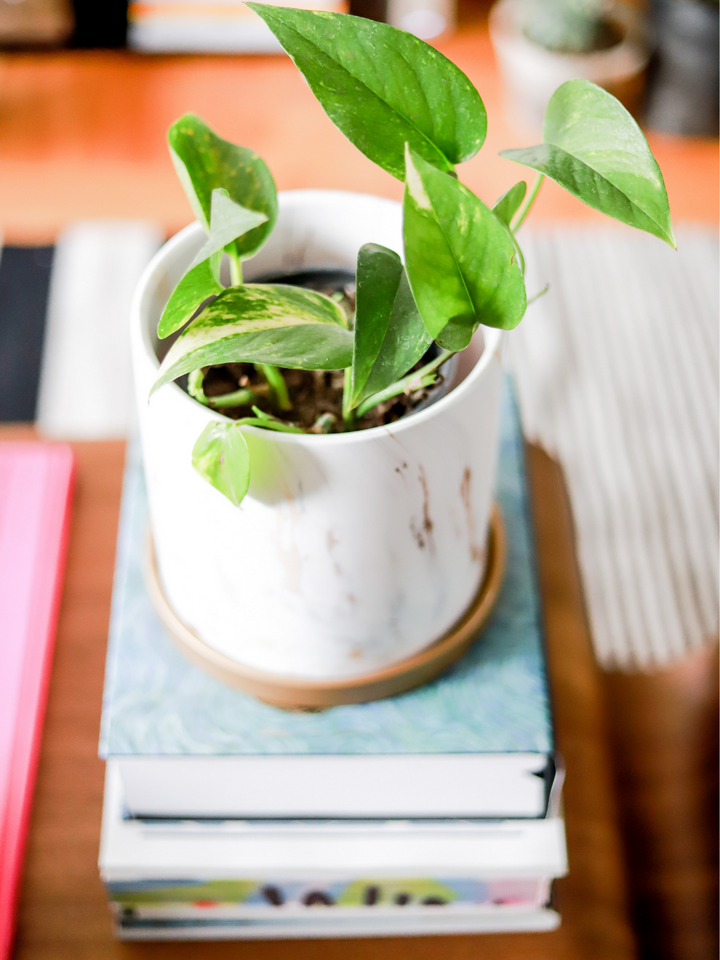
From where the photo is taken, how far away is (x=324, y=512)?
0.28m

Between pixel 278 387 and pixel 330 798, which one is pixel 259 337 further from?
pixel 330 798

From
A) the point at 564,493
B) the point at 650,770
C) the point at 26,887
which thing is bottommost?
the point at 650,770

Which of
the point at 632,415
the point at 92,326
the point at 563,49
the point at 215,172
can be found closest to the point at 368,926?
the point at 215,172

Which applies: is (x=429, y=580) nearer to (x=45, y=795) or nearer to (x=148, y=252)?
(x=45, y=795)

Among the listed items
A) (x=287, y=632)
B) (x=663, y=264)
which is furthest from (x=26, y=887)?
(x=663, y=264)

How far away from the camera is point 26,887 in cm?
42

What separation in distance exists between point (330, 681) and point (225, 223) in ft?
0.65

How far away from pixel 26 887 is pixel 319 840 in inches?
5.5

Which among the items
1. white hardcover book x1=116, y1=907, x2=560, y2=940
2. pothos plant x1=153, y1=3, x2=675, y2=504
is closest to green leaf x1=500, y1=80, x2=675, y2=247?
pothos plant x1=153, y1=3, x2=675, y2=504

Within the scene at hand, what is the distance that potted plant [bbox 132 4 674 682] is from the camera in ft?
0.73

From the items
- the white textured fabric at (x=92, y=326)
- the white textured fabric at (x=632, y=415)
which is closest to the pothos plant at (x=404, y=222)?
the white textured fabric at (x=632, y=415)

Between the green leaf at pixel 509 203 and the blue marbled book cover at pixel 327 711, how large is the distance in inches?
7.9

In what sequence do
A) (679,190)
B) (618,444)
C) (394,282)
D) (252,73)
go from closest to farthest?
(394,282), (618,444), (679,190), (252,73)

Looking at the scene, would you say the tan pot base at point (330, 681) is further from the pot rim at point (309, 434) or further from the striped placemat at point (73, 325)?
the striped placemat at point (73, 325)
